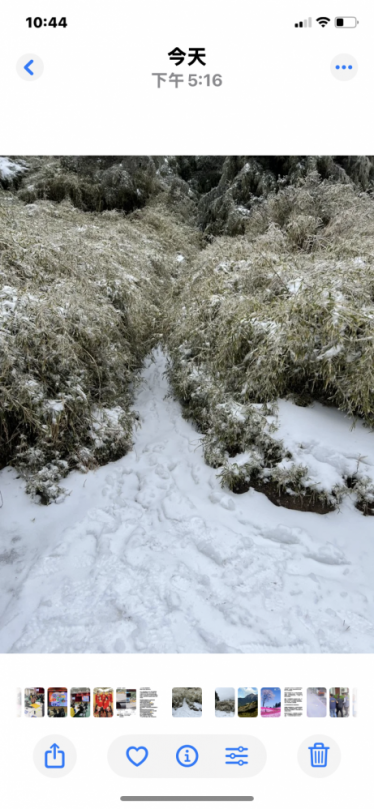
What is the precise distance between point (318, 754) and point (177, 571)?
5.41 ft

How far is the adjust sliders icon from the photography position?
113 centimetres

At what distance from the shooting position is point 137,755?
1.14 m

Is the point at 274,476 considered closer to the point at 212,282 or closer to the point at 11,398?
the point at 11,398

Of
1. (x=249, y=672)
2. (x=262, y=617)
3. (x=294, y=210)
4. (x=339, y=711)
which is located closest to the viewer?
(x=339, y=711)

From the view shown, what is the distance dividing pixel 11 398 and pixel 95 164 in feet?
34.6

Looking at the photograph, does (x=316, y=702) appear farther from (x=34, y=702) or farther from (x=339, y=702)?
(x=34, y=702)

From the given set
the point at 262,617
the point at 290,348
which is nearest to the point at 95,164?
the point at 290,348

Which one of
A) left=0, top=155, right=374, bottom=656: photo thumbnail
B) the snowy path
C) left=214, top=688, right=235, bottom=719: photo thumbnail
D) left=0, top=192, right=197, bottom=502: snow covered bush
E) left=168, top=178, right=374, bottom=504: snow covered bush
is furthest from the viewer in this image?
left=0, top=192, right=197, bottom=502: snow covered bush

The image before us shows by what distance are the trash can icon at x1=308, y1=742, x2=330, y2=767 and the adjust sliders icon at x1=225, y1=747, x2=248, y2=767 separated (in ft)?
0.63

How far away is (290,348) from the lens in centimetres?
331

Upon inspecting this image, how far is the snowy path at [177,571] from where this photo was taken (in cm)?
227

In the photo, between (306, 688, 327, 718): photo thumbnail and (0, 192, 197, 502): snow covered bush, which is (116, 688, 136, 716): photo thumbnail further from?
(0, 192, 197, 502): snow covered bush
